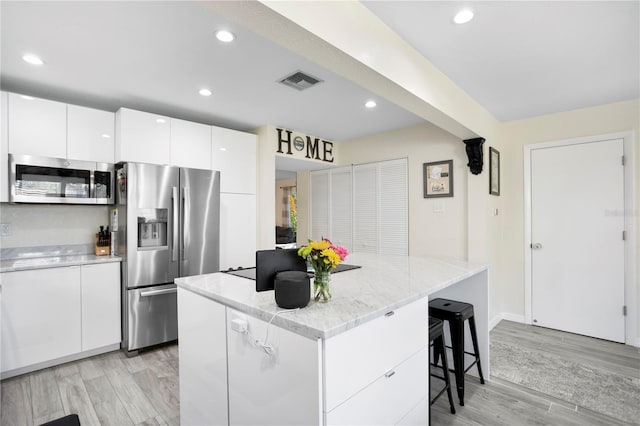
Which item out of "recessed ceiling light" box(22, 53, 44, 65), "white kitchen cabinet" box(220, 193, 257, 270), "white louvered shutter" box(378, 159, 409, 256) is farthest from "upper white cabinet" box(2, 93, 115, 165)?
"white louvered shutter" box(378, 159, 409, 256)

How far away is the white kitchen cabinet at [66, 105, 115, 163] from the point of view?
115 inches

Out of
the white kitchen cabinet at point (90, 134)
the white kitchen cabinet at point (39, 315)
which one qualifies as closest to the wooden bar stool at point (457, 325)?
the white kitchen cabinet at point (39, 315)

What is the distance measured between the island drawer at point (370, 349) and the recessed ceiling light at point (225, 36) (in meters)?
1.89

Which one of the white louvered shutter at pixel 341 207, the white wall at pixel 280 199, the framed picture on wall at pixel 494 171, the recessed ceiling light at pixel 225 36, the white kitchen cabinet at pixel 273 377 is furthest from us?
the white wall at pixel 280 199

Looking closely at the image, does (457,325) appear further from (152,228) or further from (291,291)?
(152,228)

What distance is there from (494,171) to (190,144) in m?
3.39

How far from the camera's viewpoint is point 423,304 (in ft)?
5.47

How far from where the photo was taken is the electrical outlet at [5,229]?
287 centimetres

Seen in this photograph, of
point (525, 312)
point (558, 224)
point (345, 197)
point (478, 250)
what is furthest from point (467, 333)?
point (345, 197)

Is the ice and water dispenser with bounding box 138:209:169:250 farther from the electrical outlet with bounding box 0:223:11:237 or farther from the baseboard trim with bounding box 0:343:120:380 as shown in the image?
the electrical outlet with bounding box 0:223:11:237

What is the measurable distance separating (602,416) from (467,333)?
883 mm

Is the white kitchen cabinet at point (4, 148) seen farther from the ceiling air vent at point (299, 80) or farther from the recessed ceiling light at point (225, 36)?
the ceiling air vent at point (299, 80)

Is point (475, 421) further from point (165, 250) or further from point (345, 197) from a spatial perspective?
point (345, 197)

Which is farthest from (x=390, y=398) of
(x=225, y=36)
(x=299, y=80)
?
(x=299, y=80)
